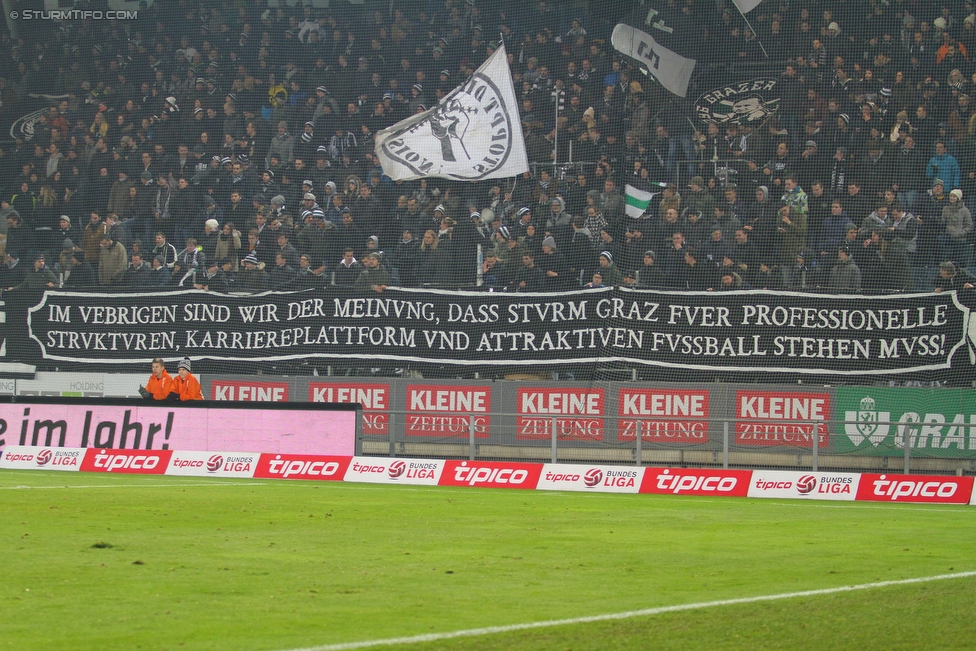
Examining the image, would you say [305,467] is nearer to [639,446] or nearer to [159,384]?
[159,384]

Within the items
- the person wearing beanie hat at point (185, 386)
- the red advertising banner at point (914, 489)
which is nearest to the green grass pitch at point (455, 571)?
the red advertising banner at point (914, 489)

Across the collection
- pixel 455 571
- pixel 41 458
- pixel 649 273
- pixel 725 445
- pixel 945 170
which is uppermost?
pixel 945 170

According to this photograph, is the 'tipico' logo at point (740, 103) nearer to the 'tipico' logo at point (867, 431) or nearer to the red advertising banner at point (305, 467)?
the 'tipico' logo at point (867, 431)

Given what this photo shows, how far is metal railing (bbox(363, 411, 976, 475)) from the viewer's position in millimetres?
17219

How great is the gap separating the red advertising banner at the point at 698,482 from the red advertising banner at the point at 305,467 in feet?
14.5

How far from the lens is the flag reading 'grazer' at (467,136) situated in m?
22.4

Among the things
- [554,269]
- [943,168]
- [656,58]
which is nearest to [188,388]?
[554,269]

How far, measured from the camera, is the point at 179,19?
26.3 m

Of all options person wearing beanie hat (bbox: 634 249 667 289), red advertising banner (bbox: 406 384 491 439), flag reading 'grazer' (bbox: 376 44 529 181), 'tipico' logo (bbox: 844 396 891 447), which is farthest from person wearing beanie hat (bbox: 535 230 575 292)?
'tipico' logo (bbox: 844 396 891 447)

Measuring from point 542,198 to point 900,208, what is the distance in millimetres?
6064

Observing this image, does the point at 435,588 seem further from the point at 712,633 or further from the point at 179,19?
the point at 179,19

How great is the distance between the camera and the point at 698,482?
16.2 m

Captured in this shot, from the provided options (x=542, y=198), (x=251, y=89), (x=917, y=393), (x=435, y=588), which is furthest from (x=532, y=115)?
(x=435, y=588)

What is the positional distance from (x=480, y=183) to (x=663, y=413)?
6.00 meters
